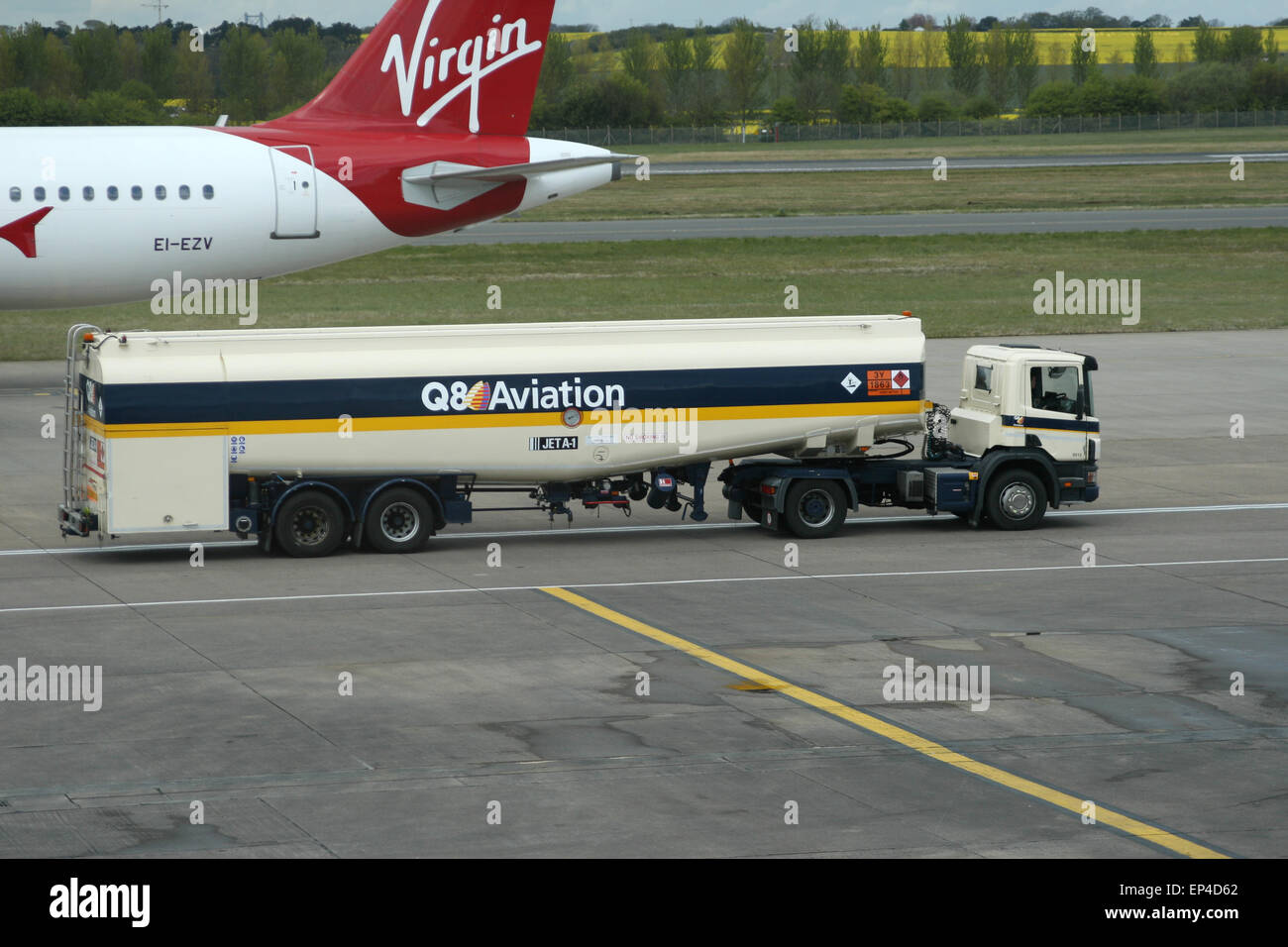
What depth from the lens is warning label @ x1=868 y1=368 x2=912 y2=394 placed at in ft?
94.9

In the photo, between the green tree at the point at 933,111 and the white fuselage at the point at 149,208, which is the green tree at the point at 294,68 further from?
the white fuselage at the point at 149,208

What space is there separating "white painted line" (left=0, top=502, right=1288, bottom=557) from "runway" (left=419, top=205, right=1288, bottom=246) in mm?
49317

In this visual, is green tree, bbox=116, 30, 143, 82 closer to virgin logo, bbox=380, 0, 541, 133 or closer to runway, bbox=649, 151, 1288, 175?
runway, bbox=649, 151, 1288, 175

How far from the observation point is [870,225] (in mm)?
88000

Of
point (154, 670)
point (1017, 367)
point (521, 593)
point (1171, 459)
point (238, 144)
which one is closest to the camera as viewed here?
point (154, 670)

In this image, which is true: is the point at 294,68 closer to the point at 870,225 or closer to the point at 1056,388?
the point at 870,225

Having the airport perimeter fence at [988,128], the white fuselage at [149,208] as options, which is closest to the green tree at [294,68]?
the airport perimeter fence at [988,128]

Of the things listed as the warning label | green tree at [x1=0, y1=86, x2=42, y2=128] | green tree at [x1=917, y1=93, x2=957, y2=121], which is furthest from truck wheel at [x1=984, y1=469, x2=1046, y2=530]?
green tree at [x1=917, y1=93, x2=957, y2=121]

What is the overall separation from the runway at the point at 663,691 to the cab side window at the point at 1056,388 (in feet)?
7.01

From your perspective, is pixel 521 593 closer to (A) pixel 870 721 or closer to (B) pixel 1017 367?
(A) pixel 870 721

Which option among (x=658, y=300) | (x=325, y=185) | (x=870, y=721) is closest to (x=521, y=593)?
(x=870, y=721)

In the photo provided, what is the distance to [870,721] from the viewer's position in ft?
61.5

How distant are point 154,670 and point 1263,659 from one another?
13.2 meters

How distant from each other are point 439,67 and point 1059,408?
20.9 m
